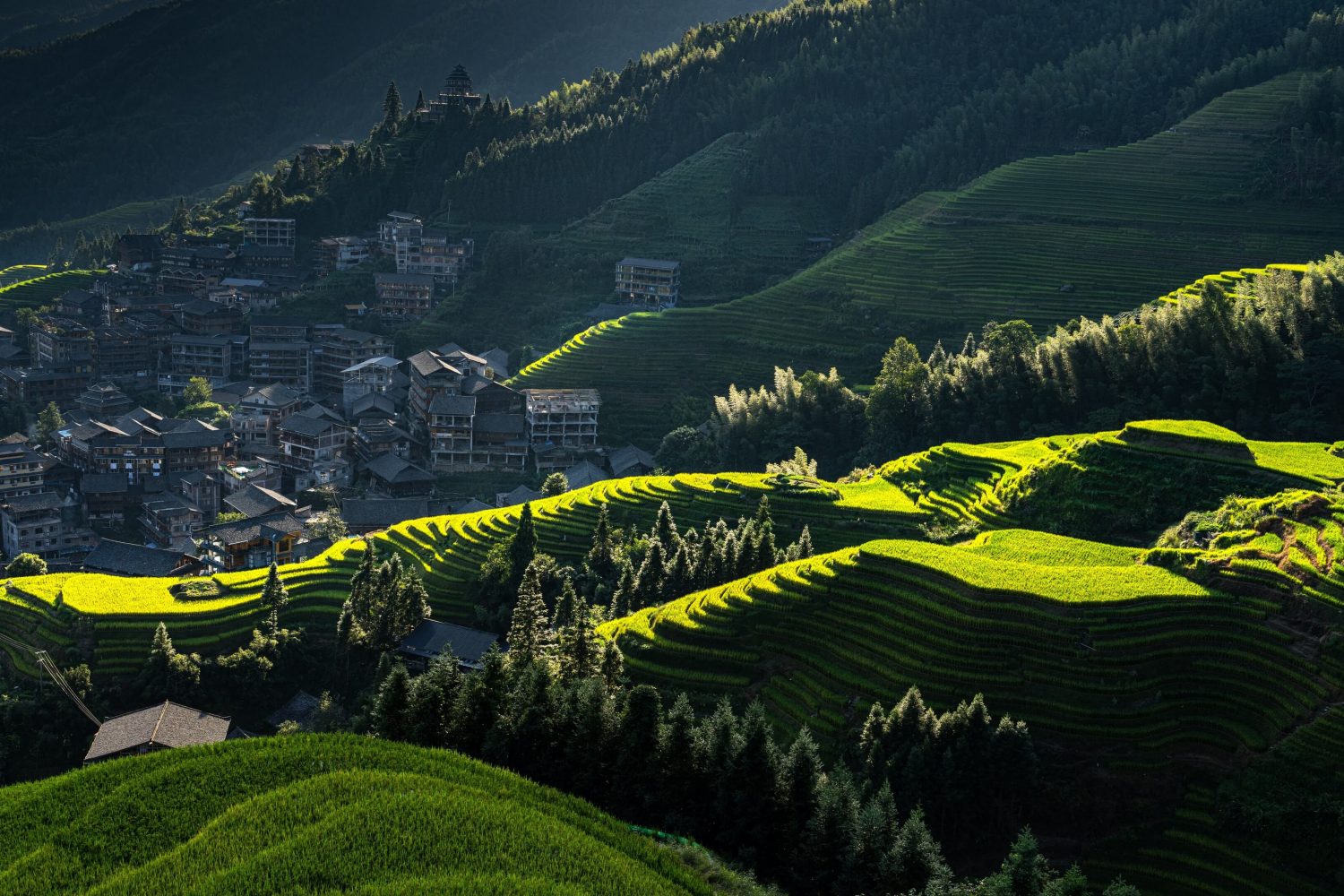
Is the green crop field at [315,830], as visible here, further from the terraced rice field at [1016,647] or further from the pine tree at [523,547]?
the pine tree at [523,547]

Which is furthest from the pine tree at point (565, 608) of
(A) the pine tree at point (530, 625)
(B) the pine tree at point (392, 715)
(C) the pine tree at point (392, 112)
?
(C) the pine tree at point (392, 112)

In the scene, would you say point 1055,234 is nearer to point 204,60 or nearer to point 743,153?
point 743,153

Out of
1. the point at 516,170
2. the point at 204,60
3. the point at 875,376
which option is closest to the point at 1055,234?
the point at 875,376

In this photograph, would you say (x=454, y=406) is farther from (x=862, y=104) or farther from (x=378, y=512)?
(x=862, y=104)

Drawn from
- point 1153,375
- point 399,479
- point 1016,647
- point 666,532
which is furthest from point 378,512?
point 1016,647

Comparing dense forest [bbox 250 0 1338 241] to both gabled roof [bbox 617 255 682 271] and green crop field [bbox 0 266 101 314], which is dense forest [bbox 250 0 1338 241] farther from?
green crop field [bbox 0 266 101 314]

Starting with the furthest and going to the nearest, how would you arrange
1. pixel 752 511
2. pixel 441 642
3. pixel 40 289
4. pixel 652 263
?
1. pixel 40 289
2. pixel 652 263
3. pixel 752 511
4. pixel 441 642

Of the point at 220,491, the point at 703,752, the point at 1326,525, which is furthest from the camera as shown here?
the point at 220,491
